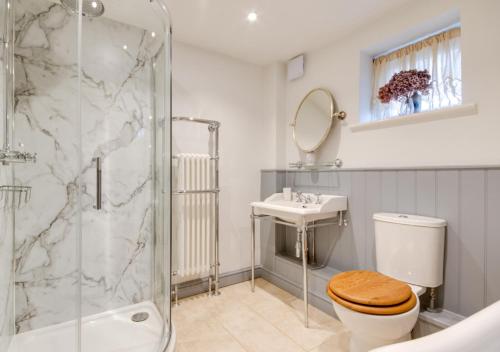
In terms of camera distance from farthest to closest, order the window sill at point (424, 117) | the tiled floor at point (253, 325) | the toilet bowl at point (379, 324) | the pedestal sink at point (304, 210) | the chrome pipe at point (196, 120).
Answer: the chrome pipe at point (196, 120) → the pedestal sink at point (304, 210) → the tiled floor at point (253, 325) → the window sill at point (424, 117) → the toilet bowl at point (379, 324)

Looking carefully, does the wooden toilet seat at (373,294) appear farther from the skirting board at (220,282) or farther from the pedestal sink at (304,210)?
the skirting board at (220,282)

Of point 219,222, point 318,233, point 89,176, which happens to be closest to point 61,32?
point 89,176

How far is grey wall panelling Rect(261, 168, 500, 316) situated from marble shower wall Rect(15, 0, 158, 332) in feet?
4.72

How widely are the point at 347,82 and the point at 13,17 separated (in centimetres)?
226

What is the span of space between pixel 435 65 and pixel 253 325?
6.99 feet

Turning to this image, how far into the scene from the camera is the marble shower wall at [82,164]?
5.55 feet

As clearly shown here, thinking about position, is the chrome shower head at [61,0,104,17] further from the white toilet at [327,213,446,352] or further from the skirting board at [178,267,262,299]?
the white toilet at [327,213,446,352]

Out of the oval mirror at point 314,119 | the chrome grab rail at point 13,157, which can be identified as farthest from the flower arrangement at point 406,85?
the chrome grab rail at point 13,157

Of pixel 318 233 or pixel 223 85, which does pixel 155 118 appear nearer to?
pixel 223 85

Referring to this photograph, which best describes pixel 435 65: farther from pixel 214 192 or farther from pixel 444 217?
pixel 214 192

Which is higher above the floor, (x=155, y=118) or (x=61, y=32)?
(x=61, y=32)

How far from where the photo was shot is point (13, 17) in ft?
5.28

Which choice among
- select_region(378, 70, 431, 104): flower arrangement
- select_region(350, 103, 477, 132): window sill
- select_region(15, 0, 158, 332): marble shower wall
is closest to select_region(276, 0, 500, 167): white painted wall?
select_region(350, 103, 477, 132): window sill

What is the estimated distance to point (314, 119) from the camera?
2453 mm
